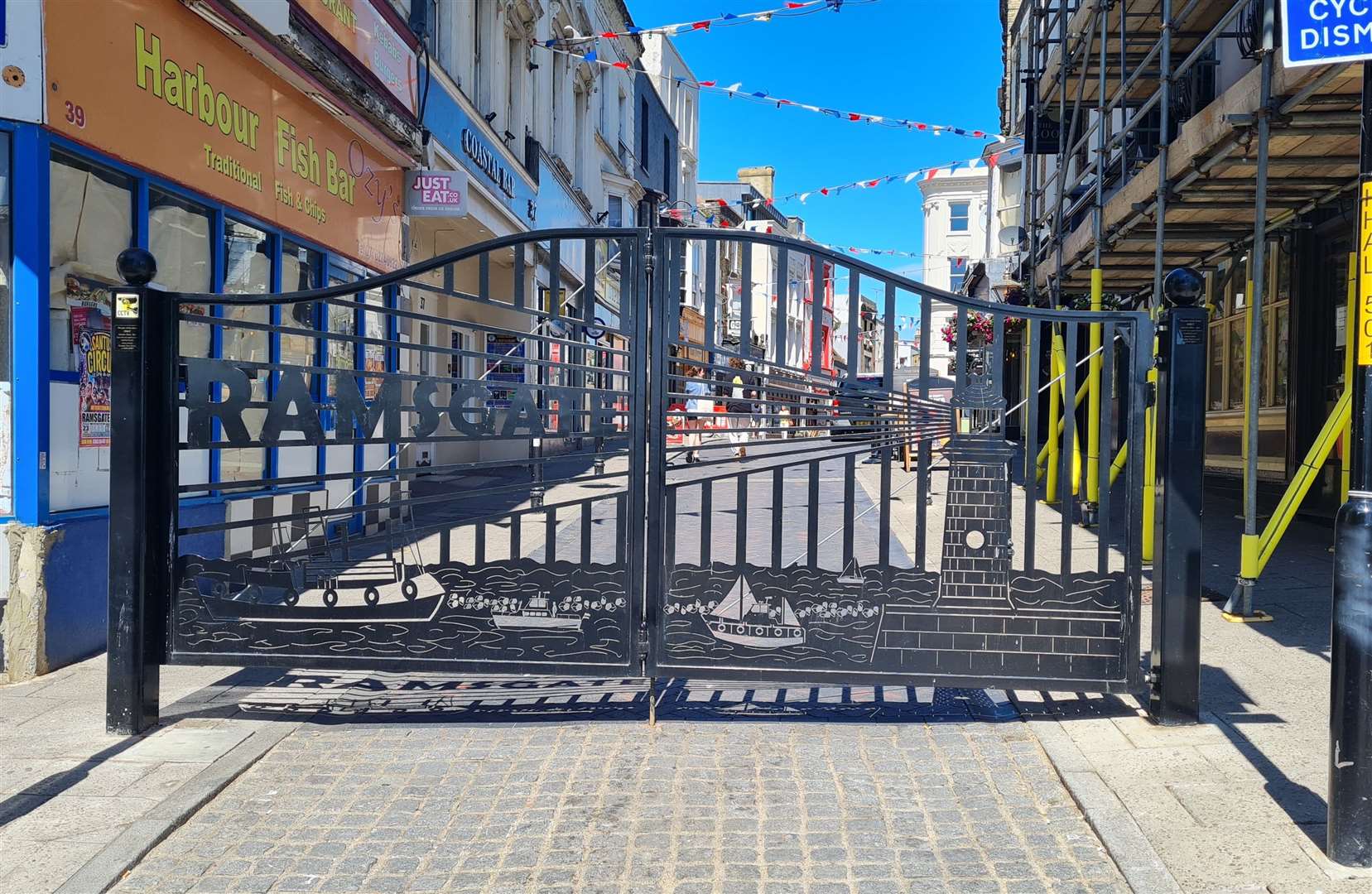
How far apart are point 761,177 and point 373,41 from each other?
52.4 m

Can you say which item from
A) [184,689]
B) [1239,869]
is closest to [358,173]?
[184,689]

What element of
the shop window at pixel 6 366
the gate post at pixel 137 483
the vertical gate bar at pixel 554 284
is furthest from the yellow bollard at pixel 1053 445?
the shop window at pixel 6 366

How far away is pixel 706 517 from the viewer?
4457mm

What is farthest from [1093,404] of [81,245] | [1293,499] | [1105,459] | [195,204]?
[81,245]

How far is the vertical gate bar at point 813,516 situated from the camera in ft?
14.5

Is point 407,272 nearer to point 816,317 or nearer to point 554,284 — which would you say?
point 554,284

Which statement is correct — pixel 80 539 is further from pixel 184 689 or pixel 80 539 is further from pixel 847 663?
pixel 847 663

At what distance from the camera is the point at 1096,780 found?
3781mm

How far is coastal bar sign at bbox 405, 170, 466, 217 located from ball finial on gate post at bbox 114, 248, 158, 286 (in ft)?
23.6

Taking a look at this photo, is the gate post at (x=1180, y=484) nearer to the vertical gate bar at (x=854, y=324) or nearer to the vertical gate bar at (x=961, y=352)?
the vertical gate bar at (x=961, y=352)

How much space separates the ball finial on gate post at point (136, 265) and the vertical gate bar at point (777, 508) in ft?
8.62

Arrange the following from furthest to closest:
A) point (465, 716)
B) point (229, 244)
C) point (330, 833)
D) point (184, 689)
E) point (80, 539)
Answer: point (229, 244) < point (80, 539) < point (184, 689) < point (465, 716) < point (330, 833)

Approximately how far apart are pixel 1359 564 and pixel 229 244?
22.8ft

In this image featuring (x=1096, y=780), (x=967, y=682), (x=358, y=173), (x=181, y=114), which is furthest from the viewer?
(x=358, y=173)
